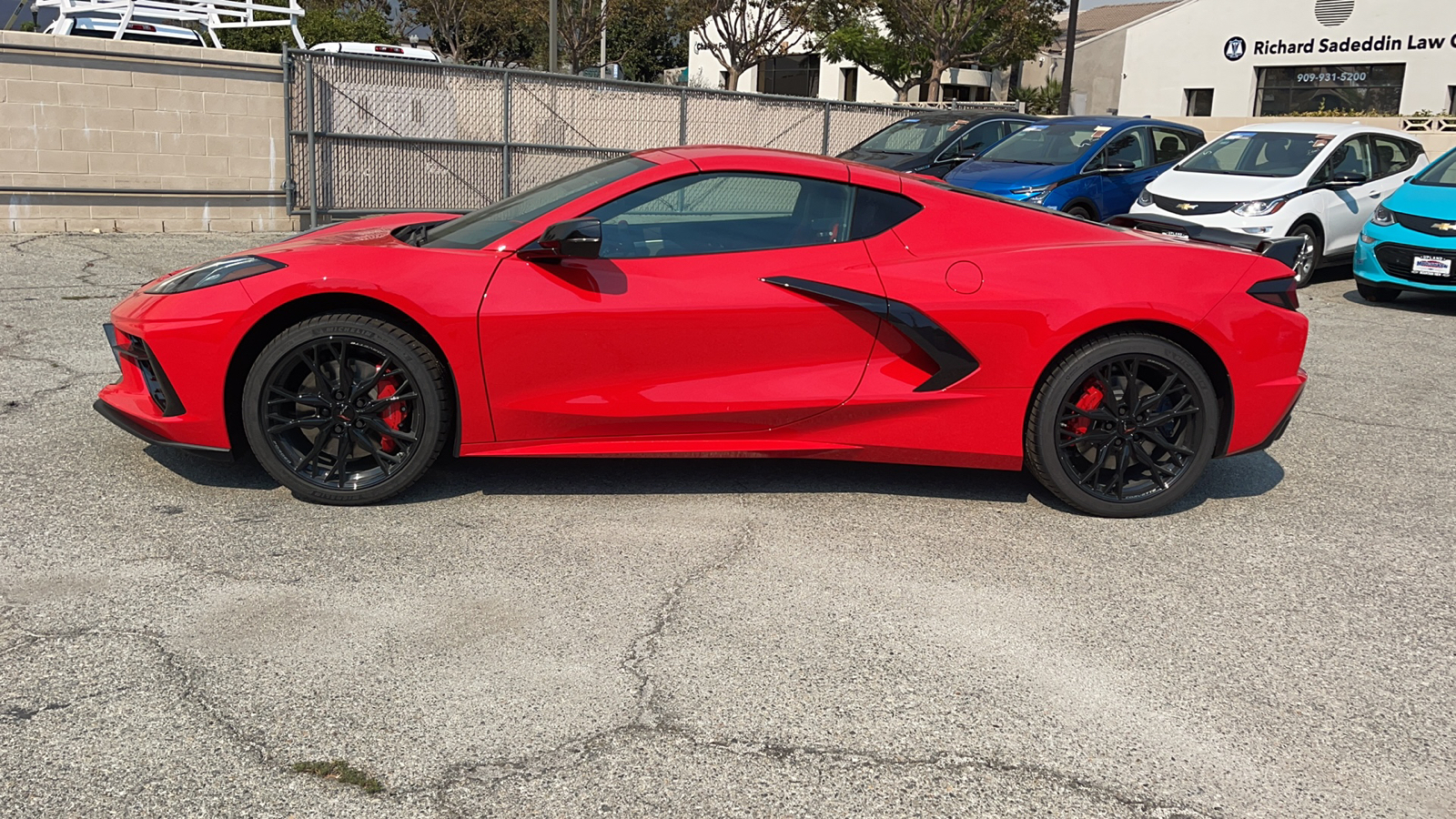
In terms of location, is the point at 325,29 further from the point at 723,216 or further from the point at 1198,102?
the point at 723,216

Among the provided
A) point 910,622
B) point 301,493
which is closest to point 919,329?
point 910,622

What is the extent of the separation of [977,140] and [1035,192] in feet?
10.1

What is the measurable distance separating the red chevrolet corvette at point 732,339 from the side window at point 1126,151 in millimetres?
8910

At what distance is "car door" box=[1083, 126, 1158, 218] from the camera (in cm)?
1310

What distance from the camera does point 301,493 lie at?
441 cm

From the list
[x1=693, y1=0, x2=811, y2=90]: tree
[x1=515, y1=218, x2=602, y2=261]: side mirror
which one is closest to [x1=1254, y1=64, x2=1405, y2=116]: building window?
[x1=693, y1=0, x2=811, y2=90]: tree

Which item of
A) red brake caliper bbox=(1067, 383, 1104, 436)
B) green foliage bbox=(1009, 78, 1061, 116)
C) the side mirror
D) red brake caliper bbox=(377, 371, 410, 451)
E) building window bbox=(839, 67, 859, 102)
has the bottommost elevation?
red brake caliper bbox=(377, 371, 410, 451)

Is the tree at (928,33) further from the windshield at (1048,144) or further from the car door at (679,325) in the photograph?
the car door at (679,325)

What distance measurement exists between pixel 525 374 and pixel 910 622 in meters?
1.65

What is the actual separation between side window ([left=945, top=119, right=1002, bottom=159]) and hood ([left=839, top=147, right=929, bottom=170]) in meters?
0.38

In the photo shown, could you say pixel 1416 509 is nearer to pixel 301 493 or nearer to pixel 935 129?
pixel 301 493

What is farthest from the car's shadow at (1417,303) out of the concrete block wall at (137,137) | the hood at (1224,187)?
the concrete block wall at (137,137)

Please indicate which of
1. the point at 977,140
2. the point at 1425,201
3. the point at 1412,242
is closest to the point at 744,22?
the point at 977,140

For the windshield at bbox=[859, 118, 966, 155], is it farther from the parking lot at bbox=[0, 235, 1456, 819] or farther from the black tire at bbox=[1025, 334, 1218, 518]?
the black tire at bbox=[1025, 334, 1218, 518]
